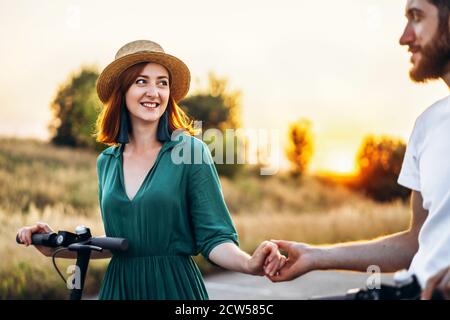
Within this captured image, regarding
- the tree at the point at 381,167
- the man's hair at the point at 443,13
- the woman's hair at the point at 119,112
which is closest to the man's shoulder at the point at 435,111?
the man's hair at the point at 443,13

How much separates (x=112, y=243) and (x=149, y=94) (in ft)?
1.93

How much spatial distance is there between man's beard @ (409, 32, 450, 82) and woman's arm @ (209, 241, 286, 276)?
732 mm

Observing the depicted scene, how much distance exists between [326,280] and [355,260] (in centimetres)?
651

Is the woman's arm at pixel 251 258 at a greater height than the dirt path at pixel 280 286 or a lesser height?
greater

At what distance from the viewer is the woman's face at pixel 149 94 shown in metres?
2.67

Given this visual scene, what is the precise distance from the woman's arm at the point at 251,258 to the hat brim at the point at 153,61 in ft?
2.33

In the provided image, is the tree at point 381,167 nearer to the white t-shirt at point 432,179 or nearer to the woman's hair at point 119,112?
the woman's hair at point 119,112

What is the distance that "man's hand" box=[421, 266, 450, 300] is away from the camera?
5.63 feet

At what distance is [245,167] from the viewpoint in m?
15.6

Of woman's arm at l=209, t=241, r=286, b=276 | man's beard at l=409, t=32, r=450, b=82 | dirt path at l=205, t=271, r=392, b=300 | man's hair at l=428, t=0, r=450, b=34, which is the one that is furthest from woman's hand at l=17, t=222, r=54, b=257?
dirt path at l=205, t=271, r=392, b=300

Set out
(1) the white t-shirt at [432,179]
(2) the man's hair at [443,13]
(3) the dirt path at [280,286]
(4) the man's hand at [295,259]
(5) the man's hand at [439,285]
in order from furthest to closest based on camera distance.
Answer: (3) the dirt path at [280,286]
(4) the man's hand at [295,259]
(2) the man's hair at [443,13]
(1) the white t-shirt at [432,179]
(5) the man's hand at [439,285]

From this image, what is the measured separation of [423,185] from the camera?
6.74 ft

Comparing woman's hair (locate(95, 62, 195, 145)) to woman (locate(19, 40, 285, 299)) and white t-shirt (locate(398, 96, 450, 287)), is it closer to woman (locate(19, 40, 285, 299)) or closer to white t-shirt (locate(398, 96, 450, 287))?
woman (locate(19, 40, 285, 299))

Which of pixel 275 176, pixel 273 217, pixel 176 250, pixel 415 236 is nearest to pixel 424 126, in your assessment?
pixel 415 236
